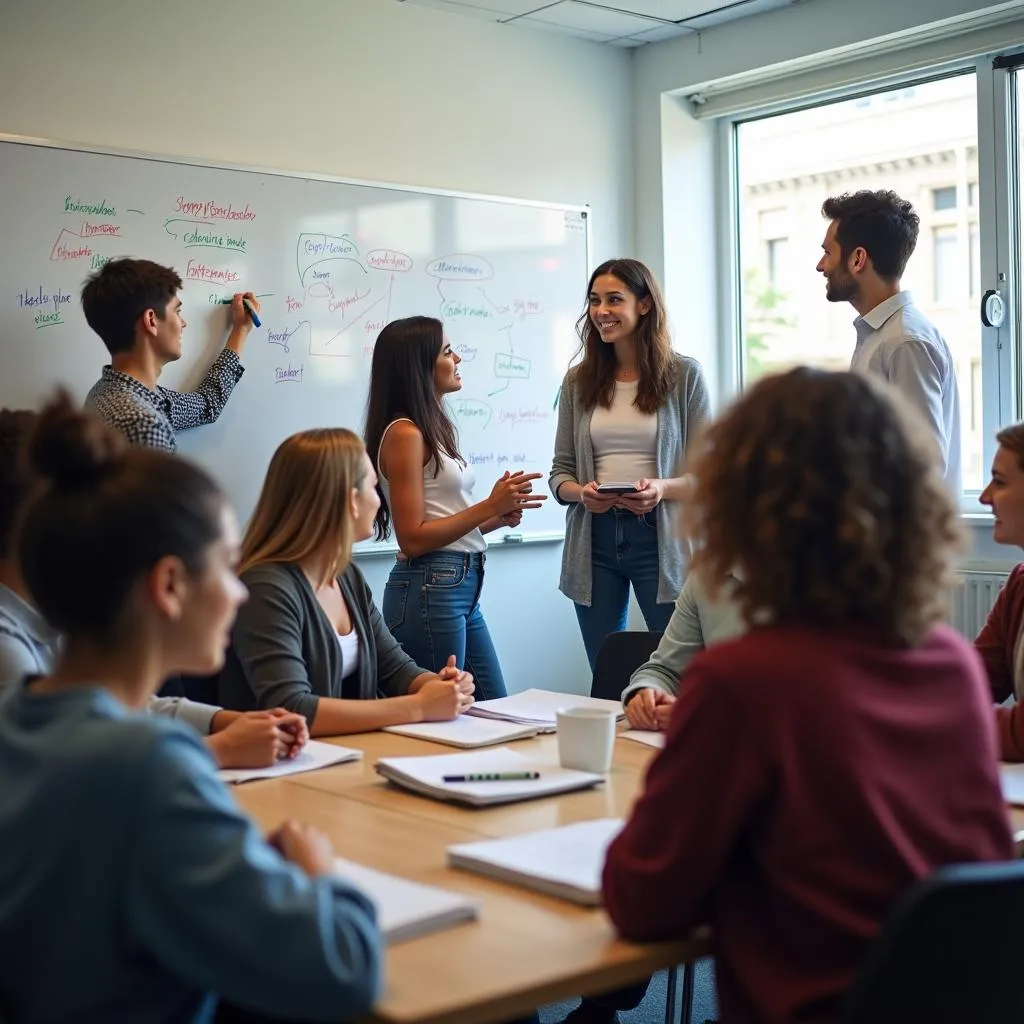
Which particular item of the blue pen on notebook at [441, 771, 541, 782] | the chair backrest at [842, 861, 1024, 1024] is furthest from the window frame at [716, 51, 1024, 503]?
the chair backrest at [842, 861, 1024, 1024]

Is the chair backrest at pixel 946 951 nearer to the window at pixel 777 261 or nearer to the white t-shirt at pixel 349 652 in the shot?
the white t-shirt at pixel 349 652

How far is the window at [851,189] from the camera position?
4297mm

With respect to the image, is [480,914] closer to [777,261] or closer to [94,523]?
[94,523]

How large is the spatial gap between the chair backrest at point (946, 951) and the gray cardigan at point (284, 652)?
1.29 m

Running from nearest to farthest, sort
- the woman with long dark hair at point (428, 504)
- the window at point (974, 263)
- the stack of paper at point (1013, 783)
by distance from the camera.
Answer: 1. the stack of paper at point (1013, 783)
2. the woman with long dark hair at point (428, 504)
3. the window at point (974, 263)

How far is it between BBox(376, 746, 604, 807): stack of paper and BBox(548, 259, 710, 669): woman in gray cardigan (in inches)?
68.4

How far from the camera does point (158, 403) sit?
344 centimetres

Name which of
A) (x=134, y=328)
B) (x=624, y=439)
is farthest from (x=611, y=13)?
(x=134, y=328)

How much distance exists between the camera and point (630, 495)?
348 cm

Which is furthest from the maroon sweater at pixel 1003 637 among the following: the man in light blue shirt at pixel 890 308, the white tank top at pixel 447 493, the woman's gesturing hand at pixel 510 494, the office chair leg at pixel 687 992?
the white tank top at pixel 447 493

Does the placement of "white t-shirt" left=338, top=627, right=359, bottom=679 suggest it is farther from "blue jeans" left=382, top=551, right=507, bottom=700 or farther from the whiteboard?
the whiteboard

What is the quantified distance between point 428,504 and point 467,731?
4.24 feet

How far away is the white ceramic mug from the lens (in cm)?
188

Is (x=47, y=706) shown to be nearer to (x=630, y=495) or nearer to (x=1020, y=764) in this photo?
(x=1020, y=764)
